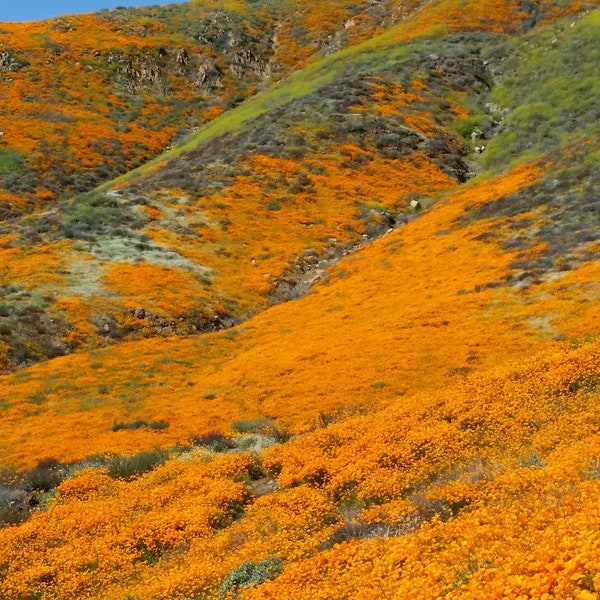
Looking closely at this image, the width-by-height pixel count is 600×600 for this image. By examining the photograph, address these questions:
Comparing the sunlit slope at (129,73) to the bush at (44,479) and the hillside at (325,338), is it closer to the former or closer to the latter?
the hillside at (325,338)

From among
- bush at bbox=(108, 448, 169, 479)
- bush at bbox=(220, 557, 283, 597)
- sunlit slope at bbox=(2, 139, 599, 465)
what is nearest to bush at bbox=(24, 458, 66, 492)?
sunlit slope at bbox=(2, 139, 599, 465)

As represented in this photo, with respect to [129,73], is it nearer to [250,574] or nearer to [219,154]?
[219,154]

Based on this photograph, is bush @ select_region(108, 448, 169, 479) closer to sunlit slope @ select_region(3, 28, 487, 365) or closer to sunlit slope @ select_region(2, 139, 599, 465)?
sunlit slope @ select_region(2, 139, 599, 465)

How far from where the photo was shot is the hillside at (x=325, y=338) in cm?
1046

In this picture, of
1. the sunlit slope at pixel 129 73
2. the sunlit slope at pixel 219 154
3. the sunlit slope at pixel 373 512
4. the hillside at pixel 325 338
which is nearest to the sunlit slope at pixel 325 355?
the hillside at pixel 325 338

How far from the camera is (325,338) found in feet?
95.7

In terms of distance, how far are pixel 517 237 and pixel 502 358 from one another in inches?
604

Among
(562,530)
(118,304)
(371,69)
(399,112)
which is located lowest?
(562,530)

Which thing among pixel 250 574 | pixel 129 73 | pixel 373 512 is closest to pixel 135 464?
pixel 250 574

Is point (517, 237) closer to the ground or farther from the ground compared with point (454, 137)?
closer to the ground

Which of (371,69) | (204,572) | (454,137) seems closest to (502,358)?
(204,572)

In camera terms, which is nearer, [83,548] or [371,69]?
[83,548]

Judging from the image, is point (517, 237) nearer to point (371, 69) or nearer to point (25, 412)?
point (25, 412)

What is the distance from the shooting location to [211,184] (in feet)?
181
